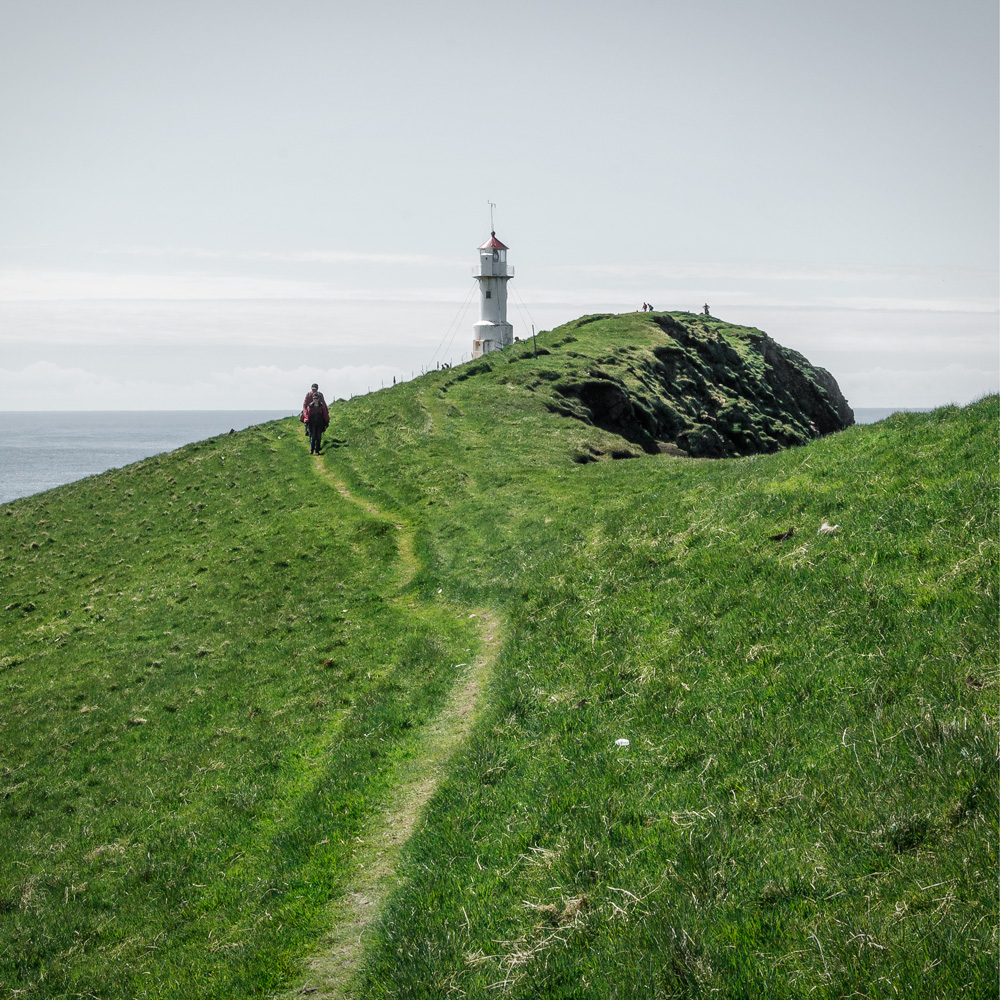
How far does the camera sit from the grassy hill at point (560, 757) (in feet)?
24.5

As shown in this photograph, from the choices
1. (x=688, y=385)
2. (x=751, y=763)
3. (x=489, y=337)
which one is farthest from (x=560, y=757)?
(x=489, y=337)

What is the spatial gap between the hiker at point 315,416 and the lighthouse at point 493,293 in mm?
52562

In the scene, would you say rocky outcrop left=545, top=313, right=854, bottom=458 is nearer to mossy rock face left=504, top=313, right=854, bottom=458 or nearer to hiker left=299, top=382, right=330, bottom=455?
mossy rock face left=504, top=313, right=854, bottom=458

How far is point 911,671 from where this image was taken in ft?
33.0

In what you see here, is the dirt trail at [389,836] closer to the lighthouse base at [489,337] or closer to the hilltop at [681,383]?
the hilltop at [681,383]

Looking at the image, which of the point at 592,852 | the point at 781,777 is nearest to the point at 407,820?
the point at 592,852

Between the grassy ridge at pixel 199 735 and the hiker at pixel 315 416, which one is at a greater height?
the hiker at pixel 315 416

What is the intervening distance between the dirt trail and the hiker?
30191mm

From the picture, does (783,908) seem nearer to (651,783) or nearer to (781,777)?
(781,777)

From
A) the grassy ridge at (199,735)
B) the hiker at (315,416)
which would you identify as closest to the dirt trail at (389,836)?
the grassy ridge at (199,735)

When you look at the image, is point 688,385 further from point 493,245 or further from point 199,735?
point 199,735

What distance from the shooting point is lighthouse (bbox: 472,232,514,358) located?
98062 mm

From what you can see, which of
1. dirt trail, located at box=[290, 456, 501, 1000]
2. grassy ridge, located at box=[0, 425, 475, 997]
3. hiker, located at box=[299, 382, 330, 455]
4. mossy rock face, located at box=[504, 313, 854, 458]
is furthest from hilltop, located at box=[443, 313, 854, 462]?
dirt trail, located at box=[290, 456, 501, 1000]

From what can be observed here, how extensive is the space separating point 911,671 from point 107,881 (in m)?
13.0
